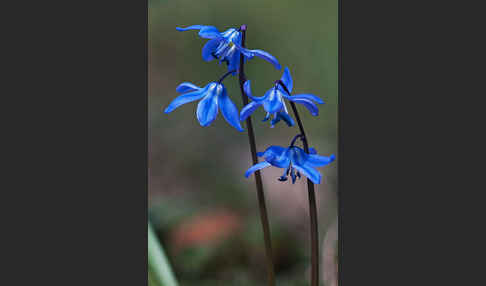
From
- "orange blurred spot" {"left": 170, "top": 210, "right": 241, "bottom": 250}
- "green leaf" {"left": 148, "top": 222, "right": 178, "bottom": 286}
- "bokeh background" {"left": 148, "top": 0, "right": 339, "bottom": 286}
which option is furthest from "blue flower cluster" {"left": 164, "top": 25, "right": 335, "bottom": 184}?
"orange blurred spot" {"left": 170, "top": 210, "right": 241, "bottom": 250}

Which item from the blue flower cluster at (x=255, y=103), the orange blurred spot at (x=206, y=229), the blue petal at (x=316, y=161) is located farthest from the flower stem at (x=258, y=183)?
the orange blurred spot at (x=206, y=229)

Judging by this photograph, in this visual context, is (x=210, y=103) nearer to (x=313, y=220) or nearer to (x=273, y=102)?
(x=273, y=102)

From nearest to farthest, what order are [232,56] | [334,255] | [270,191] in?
1. [232,56]
2. [334,255]
3. [270,191]

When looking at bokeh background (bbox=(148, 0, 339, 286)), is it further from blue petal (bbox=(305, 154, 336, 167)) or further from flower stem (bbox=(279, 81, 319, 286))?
blue petal (bbox=(305, 154, 336, 167))

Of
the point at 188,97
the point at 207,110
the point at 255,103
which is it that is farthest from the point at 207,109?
the point at 255,103

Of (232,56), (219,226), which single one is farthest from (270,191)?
(232,56)

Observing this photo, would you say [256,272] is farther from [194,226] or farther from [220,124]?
[220,124]

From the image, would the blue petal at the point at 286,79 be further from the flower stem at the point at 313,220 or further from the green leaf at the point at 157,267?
the green leaf at the point at 157,267
